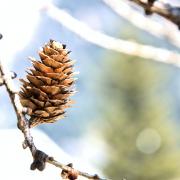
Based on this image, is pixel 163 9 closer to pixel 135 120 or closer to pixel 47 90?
pixel 47 90

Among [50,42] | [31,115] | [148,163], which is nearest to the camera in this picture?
[31,115]

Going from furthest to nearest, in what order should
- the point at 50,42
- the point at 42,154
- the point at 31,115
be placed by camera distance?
the point at 50,42
the point at 31,115
the point at 42,154

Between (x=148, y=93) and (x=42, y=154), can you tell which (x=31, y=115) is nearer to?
(x=42, y=154)

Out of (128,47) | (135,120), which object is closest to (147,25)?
(128,47)

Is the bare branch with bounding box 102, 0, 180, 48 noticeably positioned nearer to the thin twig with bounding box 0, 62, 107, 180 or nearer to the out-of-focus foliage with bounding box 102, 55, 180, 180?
the thin twig with bounding box 0, 62, 107, 180

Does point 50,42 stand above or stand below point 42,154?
above

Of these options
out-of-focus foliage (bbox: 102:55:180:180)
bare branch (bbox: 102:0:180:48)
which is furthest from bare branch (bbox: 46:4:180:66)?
out-of-focus foliage (bbox: 102:55:180:180)

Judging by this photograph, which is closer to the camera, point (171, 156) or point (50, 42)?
point (50, 42)

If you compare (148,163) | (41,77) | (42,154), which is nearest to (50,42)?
(41,77)
